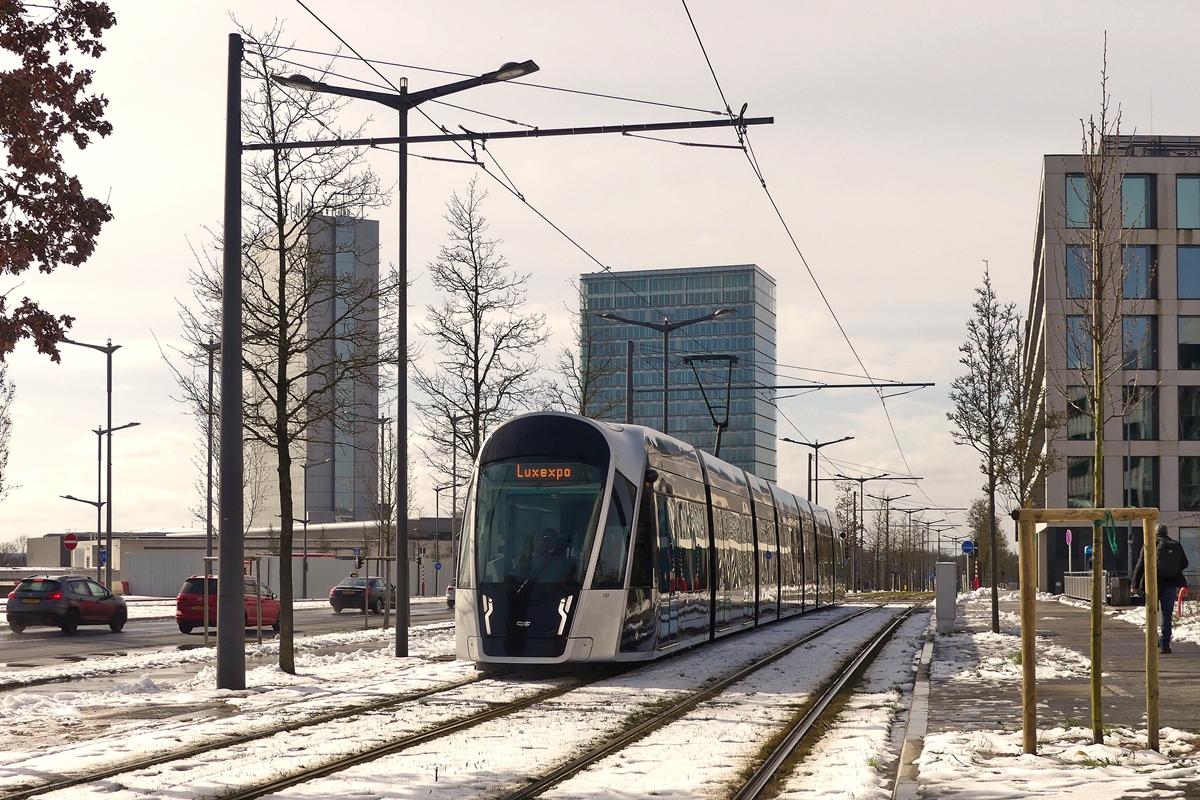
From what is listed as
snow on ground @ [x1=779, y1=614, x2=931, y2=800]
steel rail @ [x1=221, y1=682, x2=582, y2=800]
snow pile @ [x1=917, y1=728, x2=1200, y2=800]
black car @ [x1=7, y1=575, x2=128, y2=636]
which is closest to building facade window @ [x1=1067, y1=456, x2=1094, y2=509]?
black car @ [x1=7, y1=575, x2=128, y2=636]

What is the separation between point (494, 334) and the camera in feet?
96.7

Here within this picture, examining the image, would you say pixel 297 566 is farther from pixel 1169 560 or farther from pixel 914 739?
pixel 914 739

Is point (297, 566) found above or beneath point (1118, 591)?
beneath

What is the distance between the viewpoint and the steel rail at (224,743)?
8.95 metres

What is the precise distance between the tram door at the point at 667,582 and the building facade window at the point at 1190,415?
163 feet

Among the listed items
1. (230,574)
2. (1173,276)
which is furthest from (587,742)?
(1173,276)

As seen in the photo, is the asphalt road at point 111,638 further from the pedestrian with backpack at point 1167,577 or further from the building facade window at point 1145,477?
the building facade window at point 1145,477

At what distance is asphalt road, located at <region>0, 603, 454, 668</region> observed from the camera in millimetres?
24867

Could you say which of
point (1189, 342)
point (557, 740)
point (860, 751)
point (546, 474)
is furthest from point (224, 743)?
point (1189, 342)

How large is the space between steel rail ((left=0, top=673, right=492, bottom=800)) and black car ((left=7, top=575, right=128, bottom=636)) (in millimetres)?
19405

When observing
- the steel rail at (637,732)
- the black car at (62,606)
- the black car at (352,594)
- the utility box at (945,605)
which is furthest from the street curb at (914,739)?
the black car at (352,594)

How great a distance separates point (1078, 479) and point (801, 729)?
184 feet

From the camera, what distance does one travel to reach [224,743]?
36.1 ft

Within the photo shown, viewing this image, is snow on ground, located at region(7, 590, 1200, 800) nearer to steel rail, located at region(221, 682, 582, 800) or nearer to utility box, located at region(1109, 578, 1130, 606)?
steel rail, located at region(221, 682, 582, 800)
